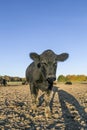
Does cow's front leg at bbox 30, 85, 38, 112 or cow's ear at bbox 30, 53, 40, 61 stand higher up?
cow's ear at bbox 30, 53, 40, 61

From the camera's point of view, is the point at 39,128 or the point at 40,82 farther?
the point at 40,82

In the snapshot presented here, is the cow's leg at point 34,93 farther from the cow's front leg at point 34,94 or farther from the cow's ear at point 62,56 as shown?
the cow's ear at point 62,56

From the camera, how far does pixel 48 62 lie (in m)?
15.7

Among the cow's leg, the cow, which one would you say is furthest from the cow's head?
the cow's leg

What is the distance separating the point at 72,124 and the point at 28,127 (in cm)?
186

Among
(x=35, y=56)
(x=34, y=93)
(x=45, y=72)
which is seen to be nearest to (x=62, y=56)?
(x=35, y=56)

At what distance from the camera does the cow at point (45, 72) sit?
1544 cm

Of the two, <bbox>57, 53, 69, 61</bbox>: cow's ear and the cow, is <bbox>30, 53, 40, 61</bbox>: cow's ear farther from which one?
<bbox>57, 53, 69, 61</bbox>: cow's ear

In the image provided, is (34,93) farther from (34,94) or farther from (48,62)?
(48,62)

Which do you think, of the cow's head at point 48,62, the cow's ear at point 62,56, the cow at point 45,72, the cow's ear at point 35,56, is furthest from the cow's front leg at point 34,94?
the cow's ear at point 62,56

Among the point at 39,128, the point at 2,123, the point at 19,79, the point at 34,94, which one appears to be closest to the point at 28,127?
the point at 39,128

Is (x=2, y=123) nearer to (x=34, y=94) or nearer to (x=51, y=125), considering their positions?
(x=51, y=125)

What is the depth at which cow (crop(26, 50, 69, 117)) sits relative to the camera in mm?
15435

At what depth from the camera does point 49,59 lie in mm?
15711
